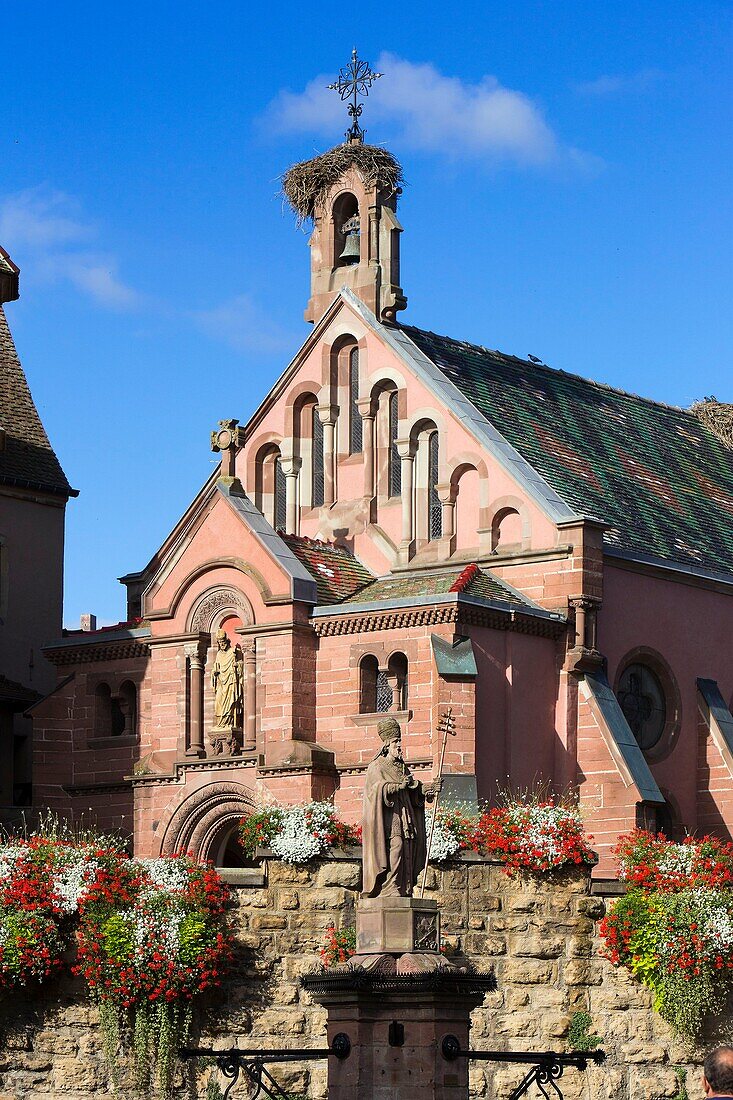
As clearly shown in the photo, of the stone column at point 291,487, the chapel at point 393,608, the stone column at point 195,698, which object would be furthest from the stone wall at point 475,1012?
the stone column at point 291,487

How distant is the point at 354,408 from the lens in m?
51.2

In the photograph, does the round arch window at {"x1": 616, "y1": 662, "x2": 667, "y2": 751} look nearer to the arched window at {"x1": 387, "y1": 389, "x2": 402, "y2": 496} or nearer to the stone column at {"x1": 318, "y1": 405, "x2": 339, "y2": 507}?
the arched window at {"x1": 387, "y1": 389, "x2": 402, "y2": 496}

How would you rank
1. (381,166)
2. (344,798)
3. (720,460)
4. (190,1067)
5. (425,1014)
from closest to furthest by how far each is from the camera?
(425,1014)
(190,1067)
(344,798)
(381,166)
(720,460)

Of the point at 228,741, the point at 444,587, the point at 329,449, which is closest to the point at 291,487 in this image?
the point at 329,449

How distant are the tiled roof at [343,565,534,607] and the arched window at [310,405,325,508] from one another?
4267 mm

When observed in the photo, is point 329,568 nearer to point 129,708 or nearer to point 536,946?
point 129,708

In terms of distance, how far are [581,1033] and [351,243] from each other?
2100cm

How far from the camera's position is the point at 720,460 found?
192 ft

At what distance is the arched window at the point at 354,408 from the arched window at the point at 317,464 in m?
0.79

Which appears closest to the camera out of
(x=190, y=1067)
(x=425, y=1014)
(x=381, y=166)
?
(x=425, y=1014)

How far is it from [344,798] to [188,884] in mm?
8508

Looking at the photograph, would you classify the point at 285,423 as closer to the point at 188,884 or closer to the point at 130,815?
the point at 130,815

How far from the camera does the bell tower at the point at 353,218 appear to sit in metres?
50.8

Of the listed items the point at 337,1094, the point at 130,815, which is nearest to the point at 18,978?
the point at 337,1094
